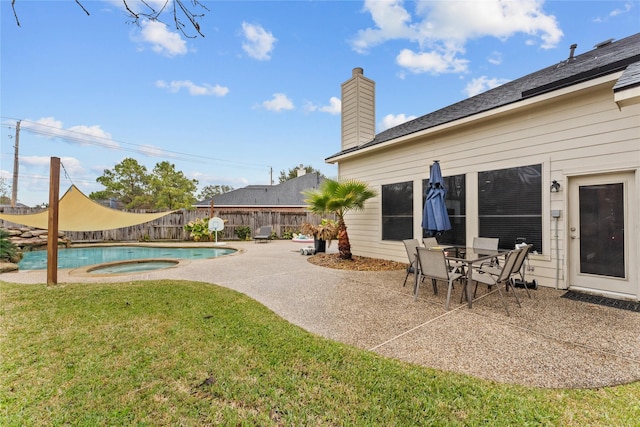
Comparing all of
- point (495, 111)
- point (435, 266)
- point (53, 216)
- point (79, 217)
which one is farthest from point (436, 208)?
point (79, 217)

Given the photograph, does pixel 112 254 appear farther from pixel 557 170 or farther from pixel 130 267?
pixel 557 170

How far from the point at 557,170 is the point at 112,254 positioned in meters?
14.0

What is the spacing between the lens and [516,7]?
6.69 metres

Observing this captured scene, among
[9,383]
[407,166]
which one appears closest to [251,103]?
[407,166]

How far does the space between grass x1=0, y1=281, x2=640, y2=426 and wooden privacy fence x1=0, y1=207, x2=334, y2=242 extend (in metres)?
12.0

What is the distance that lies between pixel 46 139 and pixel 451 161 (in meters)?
30.6

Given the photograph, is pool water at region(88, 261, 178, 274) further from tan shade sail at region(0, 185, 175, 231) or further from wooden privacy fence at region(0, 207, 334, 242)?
wooden privacy fence at region(0, 207, 334, 242)

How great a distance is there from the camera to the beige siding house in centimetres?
418

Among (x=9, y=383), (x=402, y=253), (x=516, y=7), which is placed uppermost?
(x=516, y=7)

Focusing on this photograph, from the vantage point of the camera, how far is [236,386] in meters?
2.14

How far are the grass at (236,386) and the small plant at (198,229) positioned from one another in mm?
11093

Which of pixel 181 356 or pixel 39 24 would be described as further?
pixel 39 24

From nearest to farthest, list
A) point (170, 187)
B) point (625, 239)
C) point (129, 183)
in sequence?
point (625, 239) → point (170, 187) → point (129, 183)

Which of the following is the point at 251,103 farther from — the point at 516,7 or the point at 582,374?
the point at 582,374
